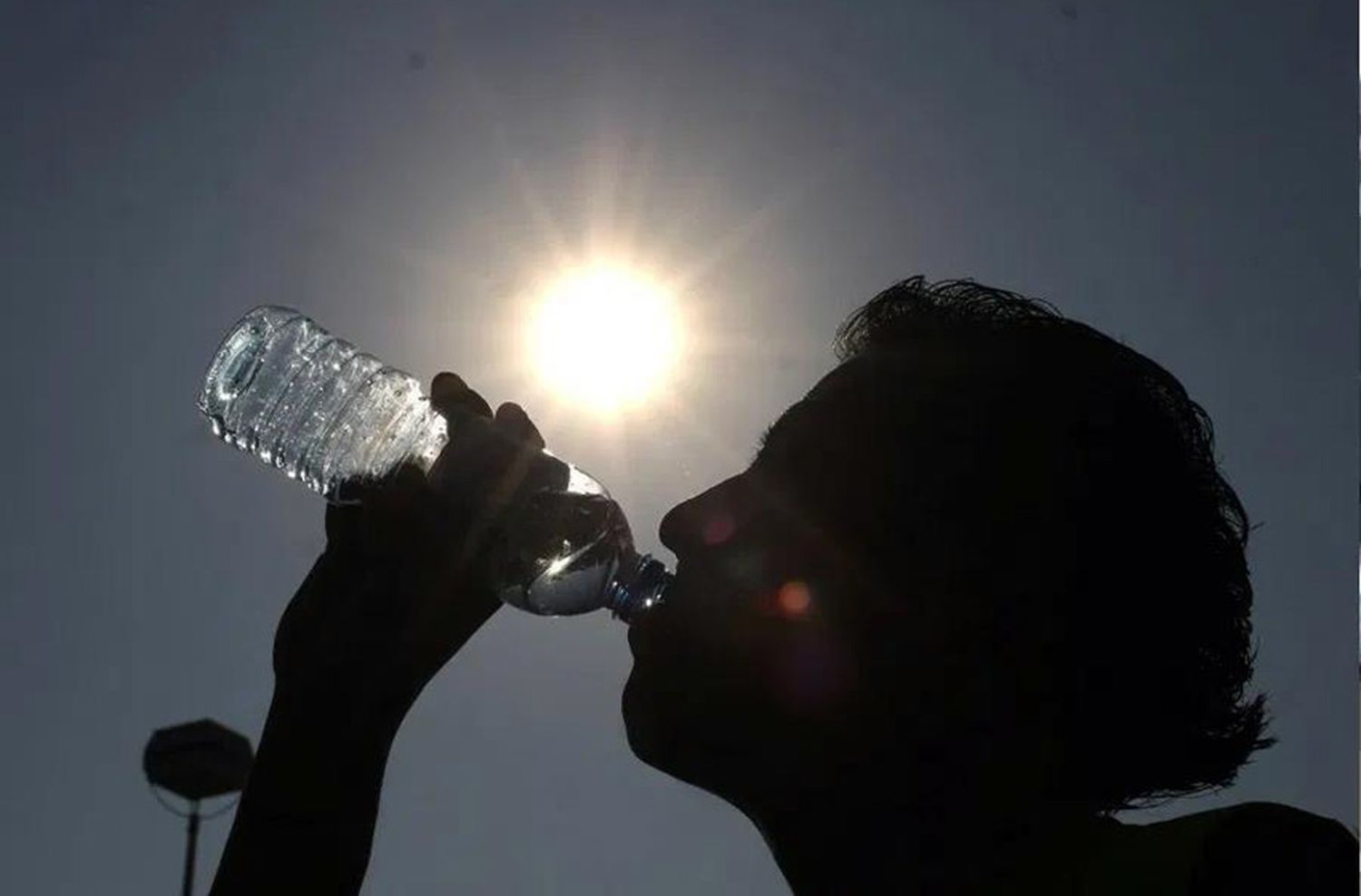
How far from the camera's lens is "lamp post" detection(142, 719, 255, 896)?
19.7m

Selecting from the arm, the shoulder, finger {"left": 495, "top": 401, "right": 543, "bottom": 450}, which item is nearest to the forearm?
the arm

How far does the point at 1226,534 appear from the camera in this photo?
2.05 meters

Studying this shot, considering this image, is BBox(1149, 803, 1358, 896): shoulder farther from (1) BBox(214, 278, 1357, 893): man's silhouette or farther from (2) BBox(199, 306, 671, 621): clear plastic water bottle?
(2) BBox(199, 306, 671, 621): clear plastic water bottle

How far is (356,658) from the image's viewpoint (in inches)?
94.0

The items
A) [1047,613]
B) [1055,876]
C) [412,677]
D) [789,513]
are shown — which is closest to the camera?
[1055,876]

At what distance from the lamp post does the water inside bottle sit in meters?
17.4

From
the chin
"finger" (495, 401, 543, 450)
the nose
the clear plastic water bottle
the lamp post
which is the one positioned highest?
the lamp post

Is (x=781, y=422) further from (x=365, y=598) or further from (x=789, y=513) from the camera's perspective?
(x=365, y=598)

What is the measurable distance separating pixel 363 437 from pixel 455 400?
1.28 meters

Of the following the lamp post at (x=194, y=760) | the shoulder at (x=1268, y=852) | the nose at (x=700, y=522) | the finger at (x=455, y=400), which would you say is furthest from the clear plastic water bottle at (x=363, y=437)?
the lamp post at (x=194, y=760)

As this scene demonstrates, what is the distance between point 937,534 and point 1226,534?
413mm

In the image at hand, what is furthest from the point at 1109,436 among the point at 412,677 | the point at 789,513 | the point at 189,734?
the point at 189,734

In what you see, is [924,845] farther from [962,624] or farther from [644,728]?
[644,728]

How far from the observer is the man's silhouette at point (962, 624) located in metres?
1.81
